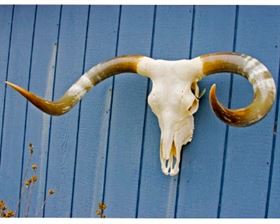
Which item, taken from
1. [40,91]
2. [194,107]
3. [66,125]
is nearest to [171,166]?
[194,107]

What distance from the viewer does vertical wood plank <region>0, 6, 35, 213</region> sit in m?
1.88

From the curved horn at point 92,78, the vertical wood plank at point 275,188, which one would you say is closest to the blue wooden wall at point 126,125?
the vertical wood plank at point 275,188

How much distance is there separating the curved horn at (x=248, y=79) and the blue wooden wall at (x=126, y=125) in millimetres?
111

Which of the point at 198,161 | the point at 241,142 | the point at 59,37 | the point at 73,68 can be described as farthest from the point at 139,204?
the point at 59,37

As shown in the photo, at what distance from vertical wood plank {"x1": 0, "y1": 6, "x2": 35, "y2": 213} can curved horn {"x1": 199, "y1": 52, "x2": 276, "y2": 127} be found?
0.65m

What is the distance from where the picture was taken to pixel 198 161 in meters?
1.61

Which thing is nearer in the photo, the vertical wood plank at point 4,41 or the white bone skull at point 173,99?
the white bone skull at point 173,99

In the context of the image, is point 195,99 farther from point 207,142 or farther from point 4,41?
point 4,41

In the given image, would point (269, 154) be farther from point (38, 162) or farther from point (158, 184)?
point (38, 162)

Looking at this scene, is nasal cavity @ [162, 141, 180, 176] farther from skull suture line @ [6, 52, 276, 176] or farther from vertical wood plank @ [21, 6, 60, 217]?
vertical wood plank @ [21, 6, 60, 217]

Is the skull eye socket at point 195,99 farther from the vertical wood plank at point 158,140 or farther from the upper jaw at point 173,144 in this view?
the vertical wood plank at point 158,140

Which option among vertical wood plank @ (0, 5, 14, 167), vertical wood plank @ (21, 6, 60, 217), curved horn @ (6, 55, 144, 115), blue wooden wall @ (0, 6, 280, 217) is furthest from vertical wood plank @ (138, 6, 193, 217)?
vertical wood plank @ (0, 5, 14, 167)

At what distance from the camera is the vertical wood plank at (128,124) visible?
1.69 m
